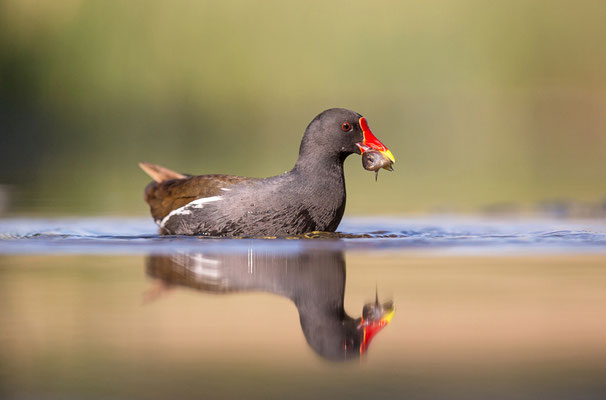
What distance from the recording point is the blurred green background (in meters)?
32.7

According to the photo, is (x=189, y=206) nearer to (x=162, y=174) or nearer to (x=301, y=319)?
(x=162, y=174)

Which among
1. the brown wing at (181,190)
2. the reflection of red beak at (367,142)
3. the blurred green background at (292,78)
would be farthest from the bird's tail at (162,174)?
the blurred green background at (292,78)

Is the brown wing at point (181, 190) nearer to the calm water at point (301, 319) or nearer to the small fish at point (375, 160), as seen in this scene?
the calm water at point (301, 319)

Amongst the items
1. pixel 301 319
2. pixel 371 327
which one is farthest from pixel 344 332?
pixel 301 319

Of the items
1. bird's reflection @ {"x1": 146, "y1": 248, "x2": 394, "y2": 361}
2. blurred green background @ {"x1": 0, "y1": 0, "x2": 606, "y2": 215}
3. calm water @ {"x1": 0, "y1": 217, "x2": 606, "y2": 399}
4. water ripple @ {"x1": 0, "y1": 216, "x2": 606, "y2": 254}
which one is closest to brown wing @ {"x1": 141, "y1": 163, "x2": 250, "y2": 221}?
water ripple @ {"x1": 0, "y1": 216, "x2": 606, "y2": 254}

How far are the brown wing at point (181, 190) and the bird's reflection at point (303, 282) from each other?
1421mm

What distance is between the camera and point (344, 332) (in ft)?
14.7

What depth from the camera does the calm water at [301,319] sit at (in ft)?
11.9

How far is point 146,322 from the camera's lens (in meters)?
4.63

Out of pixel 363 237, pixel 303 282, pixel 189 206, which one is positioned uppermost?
pixel 189 206

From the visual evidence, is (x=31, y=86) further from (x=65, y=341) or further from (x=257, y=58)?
(x=65, y=341)

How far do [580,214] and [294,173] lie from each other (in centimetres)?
365

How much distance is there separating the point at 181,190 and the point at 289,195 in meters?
1.24

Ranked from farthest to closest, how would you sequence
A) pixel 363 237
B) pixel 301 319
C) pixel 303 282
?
1. pixel 363 237
2. pixel 303 282
3. pixel 301 319
